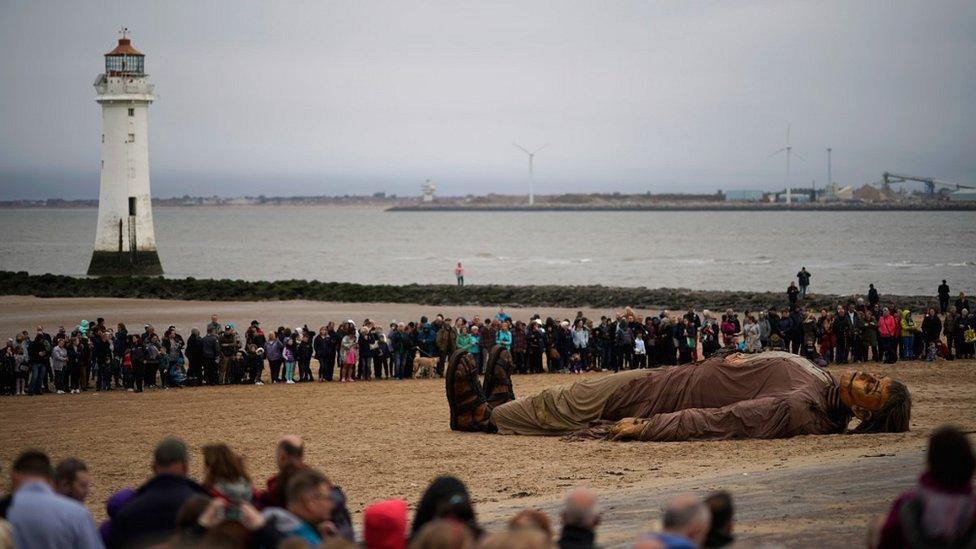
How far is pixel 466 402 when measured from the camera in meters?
18.7

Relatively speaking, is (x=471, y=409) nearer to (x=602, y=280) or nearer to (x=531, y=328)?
(x=531, y=328)

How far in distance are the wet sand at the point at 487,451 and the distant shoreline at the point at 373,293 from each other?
2612 cm

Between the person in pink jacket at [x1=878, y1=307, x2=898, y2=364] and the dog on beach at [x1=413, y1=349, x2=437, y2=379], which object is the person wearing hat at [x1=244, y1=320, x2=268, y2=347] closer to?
the dog on beach at [x1=413, y1=349, x2=437, y2=379]

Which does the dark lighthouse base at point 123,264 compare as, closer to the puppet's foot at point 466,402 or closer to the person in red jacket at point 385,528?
the puppet's foot at point 466,402

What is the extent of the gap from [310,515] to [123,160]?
51478 millimetres

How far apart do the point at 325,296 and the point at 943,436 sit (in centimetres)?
4842

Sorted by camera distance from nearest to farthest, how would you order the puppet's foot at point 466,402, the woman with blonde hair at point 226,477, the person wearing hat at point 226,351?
1. the woman with blonde hair at point 226,477
2. the puppet's foot at point 466,402
3. the person wearing hat at point 226,351

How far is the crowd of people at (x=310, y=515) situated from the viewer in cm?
579

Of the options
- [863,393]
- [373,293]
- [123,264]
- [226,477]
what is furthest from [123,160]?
[226,477]

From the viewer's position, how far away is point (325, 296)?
53.4 meters

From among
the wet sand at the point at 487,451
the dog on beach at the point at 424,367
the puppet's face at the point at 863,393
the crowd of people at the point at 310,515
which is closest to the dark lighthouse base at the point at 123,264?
the dog on beach at the point at 424,367

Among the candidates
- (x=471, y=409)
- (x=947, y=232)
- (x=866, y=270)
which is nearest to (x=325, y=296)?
(x=471, y=409)

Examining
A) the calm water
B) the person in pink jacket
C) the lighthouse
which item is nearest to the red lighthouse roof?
the lighthouse

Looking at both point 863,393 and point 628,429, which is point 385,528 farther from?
point 863,393
